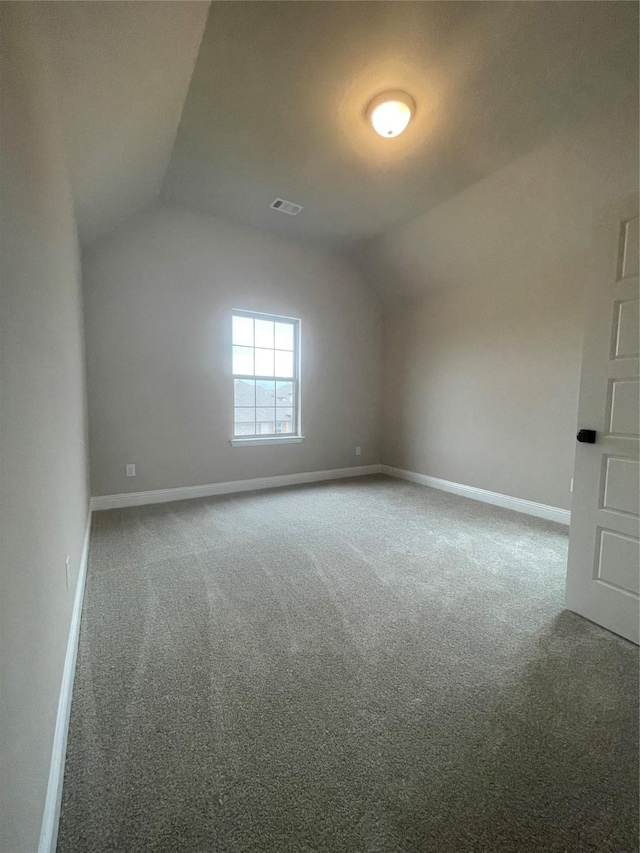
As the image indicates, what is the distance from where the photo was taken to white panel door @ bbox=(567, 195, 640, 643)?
5.44ft

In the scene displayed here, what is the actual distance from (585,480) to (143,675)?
229 cm

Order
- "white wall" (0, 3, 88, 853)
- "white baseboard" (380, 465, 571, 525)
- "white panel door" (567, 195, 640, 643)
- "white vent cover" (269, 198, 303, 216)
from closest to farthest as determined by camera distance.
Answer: "white wall" (0, 3, 88, 853) → "white panel door" (567, 195, 640, 643) → "white baseboard" (380, 465, 571, 525) → "white vent cover" (269, 198, 303, 216)

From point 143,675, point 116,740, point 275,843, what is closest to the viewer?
point 275,843

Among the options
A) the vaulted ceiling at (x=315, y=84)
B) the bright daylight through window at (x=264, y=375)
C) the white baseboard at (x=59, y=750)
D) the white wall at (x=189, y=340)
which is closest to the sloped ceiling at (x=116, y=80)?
the vaulted ceiling at (x=315, y=84)

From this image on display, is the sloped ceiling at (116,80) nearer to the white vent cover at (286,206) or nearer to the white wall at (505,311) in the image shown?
the white vent cover at (286,206)

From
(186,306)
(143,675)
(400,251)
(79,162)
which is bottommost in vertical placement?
(143,675)

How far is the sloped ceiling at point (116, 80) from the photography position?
1.38 metres

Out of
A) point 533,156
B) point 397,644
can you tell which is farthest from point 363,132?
point 397,644

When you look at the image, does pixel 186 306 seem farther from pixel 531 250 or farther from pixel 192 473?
pixel 531 250

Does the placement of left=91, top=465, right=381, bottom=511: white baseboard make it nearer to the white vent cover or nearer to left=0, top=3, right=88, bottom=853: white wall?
left=0, top=3, right=88, bottom=853: white wall

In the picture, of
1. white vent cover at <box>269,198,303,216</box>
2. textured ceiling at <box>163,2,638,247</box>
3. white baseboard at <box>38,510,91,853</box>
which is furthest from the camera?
white vent cover at <box>269,198,303,216</box>

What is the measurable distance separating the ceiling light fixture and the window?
7.85ft

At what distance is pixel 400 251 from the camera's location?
4352mm

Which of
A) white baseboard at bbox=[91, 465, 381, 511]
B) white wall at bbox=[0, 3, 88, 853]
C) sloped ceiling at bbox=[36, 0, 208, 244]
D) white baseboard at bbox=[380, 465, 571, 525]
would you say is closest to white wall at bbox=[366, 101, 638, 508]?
white baseboard at bbox=[380, 465, 571, 525]
